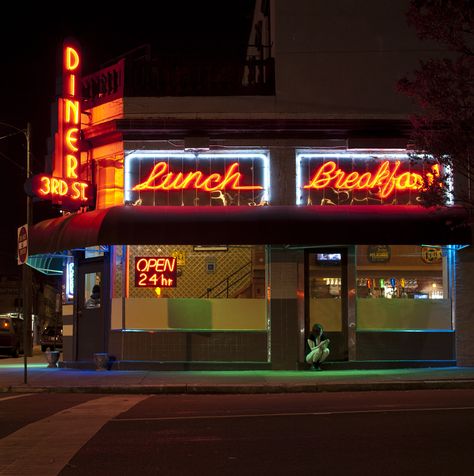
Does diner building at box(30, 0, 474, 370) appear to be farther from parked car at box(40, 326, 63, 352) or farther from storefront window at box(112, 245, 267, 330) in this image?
parked car at box(40, 326, 63, 352)

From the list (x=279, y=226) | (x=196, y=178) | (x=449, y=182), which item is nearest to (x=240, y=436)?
(x=279, y=226)

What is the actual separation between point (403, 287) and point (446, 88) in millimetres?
5036

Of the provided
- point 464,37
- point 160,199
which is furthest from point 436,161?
point 160,199

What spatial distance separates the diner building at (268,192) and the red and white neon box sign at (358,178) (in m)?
0.04

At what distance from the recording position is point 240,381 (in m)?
14.7

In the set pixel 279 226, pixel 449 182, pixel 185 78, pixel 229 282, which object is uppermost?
pixel 185 78

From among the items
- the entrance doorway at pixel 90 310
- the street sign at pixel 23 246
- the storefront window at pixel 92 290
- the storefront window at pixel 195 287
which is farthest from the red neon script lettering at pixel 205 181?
the street sign at pixel 23 246

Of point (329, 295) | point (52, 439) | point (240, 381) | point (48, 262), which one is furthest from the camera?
point (48, 262)

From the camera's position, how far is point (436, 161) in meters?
16.5

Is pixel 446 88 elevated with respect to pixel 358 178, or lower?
elevated

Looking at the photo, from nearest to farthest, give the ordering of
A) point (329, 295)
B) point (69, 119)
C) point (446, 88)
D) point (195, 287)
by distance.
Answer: point (446, 88) → point (329, 295) → point (195, 287) → point (69, 119)

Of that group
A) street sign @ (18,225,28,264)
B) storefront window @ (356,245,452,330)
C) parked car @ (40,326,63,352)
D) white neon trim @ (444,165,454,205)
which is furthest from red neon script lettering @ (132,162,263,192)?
parked car @ (40,326,63,352)

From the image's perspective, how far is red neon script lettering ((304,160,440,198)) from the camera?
1730cm

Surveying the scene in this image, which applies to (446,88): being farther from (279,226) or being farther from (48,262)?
(48,262)
